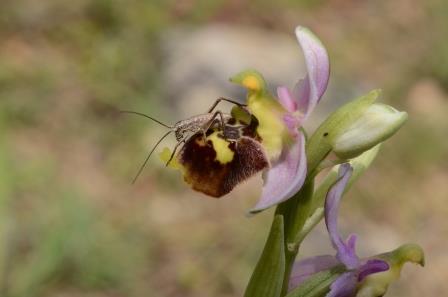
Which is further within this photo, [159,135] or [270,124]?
→ [159,135]

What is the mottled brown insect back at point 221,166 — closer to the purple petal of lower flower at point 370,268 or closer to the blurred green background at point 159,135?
the purple petal of lower flower at point 370,268

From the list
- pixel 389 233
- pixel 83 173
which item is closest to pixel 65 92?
pixel 83 173

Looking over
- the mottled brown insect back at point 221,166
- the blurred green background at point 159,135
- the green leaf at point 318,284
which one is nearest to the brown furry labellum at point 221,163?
the mottled brown insect back at point 221,166

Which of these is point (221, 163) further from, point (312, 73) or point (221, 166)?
point (312, 73)

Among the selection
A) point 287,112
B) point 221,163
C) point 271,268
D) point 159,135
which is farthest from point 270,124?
point 159,135

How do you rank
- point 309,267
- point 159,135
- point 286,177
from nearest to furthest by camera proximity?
point 286,177 → point 309,267 → point 159,135

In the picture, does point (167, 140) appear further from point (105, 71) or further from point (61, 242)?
Answer: point (61, 242)
